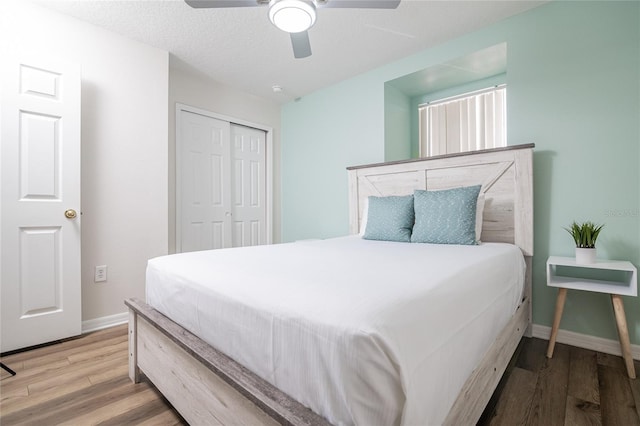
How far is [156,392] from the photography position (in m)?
1.50

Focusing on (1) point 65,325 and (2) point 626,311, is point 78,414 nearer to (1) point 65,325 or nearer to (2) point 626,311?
(1) point 65,325

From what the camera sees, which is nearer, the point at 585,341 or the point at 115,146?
the point at 585,341

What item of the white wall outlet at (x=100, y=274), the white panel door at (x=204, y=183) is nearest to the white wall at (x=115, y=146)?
the white wall outlet at (x=100, y=274)

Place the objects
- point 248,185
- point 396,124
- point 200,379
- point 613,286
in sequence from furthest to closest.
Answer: point 248,185 → point 396,124 → point 613,286 → point 200,379

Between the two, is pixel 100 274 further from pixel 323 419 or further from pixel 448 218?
pixel 448 218

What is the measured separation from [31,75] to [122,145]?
69 cm

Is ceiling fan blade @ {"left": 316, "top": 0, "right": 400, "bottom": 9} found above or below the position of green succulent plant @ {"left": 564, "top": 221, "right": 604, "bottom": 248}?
above

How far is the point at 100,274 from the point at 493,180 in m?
3.22

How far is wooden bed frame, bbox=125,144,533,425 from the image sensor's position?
0.86m

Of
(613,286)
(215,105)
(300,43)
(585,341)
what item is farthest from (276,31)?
(585,341)

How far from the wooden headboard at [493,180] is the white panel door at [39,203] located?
262 centimetres

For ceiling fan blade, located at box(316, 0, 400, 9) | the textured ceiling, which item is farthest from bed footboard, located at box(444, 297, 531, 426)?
the textured ceiling

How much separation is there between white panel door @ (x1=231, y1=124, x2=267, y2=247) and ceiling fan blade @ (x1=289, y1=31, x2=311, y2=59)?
6.43 ft

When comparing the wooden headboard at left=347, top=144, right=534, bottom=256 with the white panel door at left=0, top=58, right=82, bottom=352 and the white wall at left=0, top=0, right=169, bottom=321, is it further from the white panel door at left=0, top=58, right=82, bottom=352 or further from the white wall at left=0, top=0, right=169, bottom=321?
the white panel door at left=0, top=58, right=82, bottom=352
